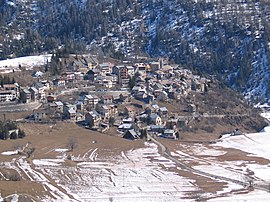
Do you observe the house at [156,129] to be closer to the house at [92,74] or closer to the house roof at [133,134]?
the house roof at [133,134]

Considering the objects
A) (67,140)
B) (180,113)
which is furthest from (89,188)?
(180,113)

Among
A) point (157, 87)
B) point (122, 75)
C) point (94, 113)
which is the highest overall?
point (122, 75)

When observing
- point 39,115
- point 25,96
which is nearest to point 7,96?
point 25,96

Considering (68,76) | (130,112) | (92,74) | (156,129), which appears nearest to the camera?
(156,129)

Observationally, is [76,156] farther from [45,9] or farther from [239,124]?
[45,9]

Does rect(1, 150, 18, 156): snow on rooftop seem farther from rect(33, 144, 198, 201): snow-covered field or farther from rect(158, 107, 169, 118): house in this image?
rect(158, 107, 169, 118): house

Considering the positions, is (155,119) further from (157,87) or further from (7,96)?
(7,96)
